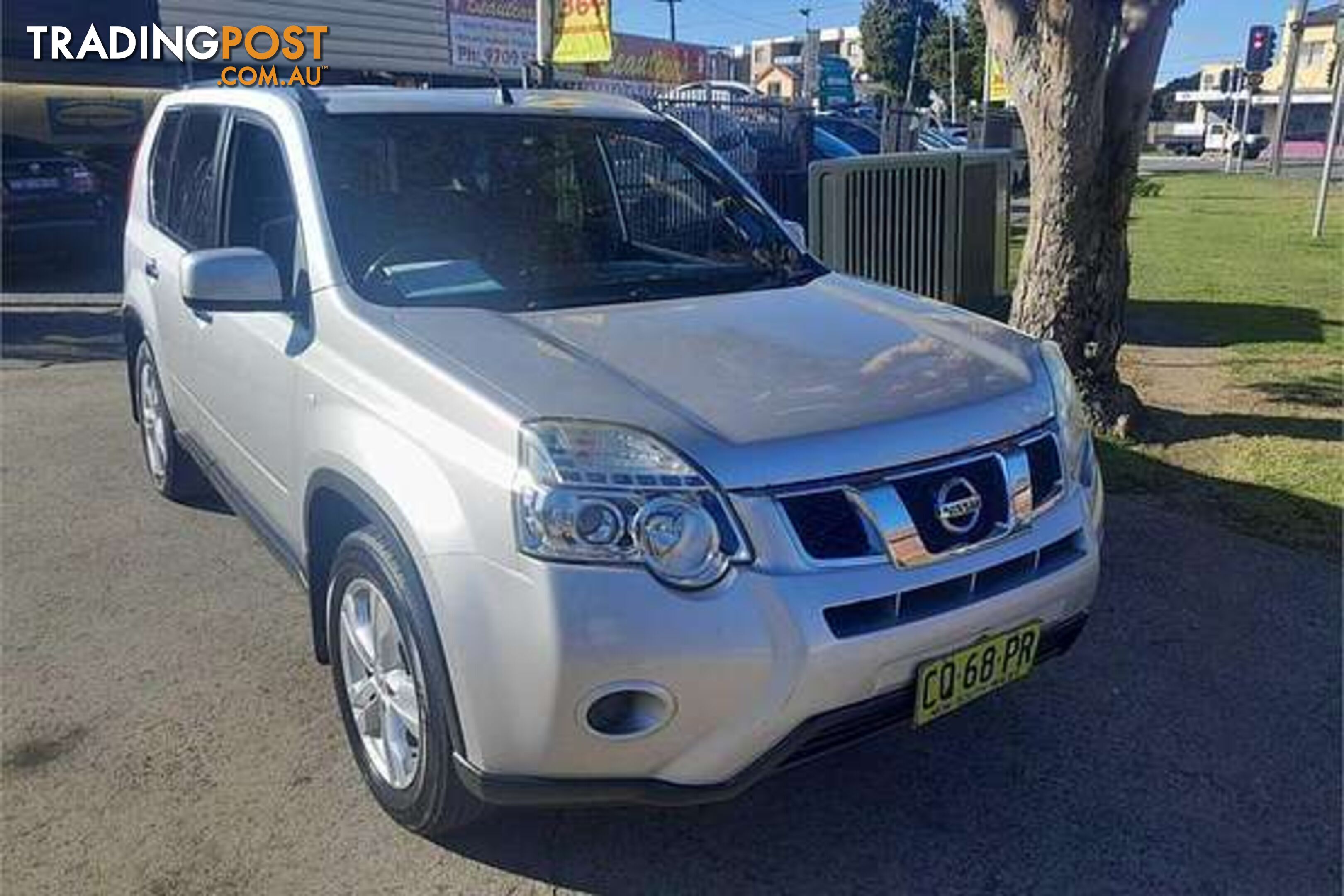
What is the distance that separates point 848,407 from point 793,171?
11.1 metres

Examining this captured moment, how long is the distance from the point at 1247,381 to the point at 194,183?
6155 mm

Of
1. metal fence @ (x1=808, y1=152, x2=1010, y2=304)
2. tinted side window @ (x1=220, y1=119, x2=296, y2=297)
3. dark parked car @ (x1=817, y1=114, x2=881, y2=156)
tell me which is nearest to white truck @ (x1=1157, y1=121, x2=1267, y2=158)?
dark parked car @ (x1=817, y1=114, x2=881, y2=156)

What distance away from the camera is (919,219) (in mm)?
7777

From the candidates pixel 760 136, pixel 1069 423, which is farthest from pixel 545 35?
pixel 1069 423

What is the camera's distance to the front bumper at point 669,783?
228 cm

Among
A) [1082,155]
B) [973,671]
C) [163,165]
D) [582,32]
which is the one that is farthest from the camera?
[582,32]

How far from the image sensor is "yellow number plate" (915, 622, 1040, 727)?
7.87 feet

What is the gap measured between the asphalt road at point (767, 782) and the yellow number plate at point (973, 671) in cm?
46

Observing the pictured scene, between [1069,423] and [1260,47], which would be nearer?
[1069,423]

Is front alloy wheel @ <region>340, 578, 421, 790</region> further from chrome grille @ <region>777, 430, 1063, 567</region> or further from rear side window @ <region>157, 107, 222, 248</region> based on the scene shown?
rear side window @ <region>157, 107, 222, 248</region>

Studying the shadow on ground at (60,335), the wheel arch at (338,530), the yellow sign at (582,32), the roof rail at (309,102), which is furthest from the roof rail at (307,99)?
the yellow sign at (582,32)

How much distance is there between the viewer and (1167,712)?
10.8ft

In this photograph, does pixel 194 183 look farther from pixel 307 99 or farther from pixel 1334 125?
pixel 1334 125

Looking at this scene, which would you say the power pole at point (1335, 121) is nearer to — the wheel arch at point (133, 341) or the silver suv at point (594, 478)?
the silver suv at point (594, 478)
